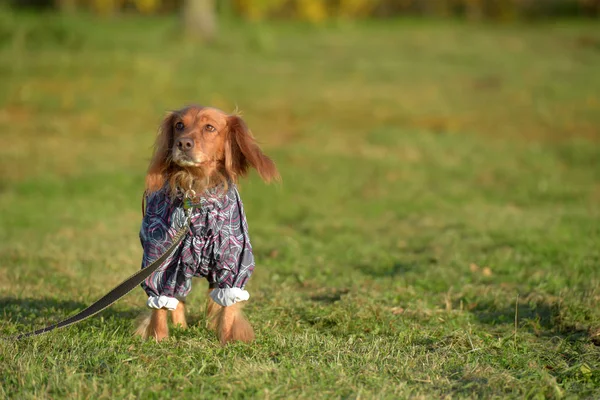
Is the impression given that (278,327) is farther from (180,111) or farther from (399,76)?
(399,76)

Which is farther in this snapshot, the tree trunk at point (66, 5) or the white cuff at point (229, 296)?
the tree trunk at point (66, 5)

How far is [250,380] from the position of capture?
166 inches

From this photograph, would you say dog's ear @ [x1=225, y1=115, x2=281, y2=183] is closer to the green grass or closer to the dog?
the dog

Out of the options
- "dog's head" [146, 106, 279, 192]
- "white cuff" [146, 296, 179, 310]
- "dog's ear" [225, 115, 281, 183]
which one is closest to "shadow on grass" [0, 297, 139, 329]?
"white cuff" [146, 296, 179, 310]

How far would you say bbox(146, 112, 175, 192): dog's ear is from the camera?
16.1 ft

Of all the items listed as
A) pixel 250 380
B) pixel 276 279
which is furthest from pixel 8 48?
pixel 250 380

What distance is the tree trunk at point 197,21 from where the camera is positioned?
27817 millimetres

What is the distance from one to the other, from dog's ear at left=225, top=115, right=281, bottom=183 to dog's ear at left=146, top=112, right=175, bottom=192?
358mm

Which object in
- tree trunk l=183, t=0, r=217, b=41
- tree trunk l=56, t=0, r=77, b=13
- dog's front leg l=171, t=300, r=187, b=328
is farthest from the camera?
tree trunk l=56, t=0, r=77, b=13

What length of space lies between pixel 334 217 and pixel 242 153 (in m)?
5.86

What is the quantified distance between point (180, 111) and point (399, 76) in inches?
716

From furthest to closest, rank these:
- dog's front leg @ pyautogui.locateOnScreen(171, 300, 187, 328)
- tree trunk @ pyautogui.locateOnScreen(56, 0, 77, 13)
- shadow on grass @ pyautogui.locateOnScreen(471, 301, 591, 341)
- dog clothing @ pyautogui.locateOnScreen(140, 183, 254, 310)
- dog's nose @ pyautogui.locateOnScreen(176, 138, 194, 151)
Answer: tree trunk @ pyautogui.locateOnScreen(56, 0, 77, 13)
shadow on grass @ pyautogui.locateOnScreen(471, 301, 591, 341)
dog's front leg @ pyautogui.locateOnScreen(171, 300, 187, 328)
dog clothing @ pyautogui.locateOnScreen(140, 183, 254, 310)
dog's nose @ pyautogui.locateOnScreen(176, 138, 194, 151)

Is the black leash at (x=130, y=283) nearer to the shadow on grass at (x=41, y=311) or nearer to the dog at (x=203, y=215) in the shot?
the dog at (x=203, y=215)

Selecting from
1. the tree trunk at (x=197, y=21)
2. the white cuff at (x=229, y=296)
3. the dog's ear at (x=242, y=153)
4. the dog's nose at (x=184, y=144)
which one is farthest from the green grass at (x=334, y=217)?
the dog's nose at (x=184, y=144)
